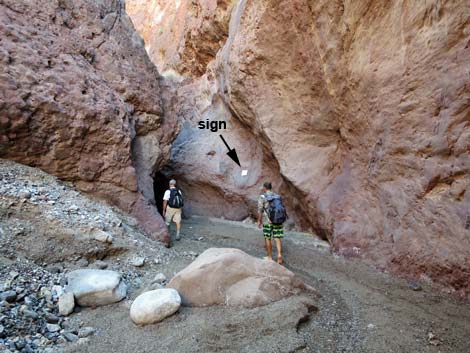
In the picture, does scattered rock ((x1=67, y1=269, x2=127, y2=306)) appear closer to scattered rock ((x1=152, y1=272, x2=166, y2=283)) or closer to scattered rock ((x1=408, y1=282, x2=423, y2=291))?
scattered rock ((x1=152, y1=272, x2=166, y2=283))

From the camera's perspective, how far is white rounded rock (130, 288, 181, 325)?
120 inches

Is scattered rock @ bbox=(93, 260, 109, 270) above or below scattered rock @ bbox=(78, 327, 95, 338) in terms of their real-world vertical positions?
above

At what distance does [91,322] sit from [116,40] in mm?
7060

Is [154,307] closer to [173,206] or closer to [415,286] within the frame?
[415,286]

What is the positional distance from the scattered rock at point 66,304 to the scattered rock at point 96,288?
0.11 m

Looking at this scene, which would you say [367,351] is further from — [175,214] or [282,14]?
[282,14]

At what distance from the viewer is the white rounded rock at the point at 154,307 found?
120 inches

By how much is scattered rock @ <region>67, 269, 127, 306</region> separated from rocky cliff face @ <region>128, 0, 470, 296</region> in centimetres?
419

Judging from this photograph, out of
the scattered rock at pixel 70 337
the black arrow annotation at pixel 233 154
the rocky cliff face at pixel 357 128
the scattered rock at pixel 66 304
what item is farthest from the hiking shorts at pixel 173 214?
the scattered rock at pixel 70 337

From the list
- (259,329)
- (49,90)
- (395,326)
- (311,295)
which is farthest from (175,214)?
(395,326)

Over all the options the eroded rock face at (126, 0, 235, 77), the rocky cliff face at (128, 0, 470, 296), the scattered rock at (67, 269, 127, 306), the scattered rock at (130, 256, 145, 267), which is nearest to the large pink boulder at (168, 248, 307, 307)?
the scattered rock at (67, 269, 127, 306)

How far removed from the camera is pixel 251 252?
645 centimetres

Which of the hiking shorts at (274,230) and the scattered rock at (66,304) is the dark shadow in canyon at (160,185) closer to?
the hiking shorts at (274,230)

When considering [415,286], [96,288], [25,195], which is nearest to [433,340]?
[415,286]
